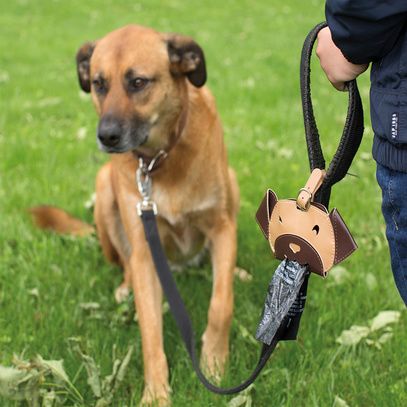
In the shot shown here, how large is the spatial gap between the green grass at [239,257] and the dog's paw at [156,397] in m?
0.04

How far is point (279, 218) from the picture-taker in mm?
1718

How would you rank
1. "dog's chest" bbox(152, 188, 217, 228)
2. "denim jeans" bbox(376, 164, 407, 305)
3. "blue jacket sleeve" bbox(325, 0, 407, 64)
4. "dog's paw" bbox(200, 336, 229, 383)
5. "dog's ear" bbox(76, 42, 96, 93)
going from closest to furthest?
"blue jacket sleeve" bbox(325, 0, 407, 64) → "denim jeans" bbox(376, 164, 407, 305) → "dog's paw" bbox(200, 336, 229, 383) → "dog's chest" bbox(152, 188, 217, 228) → "dog's ear" bbox(76, 42, 96, 93)

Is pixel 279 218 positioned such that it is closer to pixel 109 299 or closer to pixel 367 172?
pixel 109 299

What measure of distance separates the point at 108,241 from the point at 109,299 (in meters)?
0.44

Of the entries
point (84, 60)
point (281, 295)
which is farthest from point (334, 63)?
point (84, 60)

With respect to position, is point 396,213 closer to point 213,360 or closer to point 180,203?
point 213,360

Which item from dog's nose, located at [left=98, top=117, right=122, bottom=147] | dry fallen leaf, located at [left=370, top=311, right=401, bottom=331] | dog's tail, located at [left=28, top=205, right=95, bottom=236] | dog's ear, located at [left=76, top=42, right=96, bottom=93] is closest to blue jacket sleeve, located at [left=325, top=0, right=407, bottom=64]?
dog's nose, located at [left=98, top=117, right=122, bottom=147]

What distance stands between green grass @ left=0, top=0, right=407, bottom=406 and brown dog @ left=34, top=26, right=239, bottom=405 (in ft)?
0.76

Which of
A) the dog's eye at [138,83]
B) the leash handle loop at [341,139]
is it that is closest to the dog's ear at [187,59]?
the dog's eye at [138,83]

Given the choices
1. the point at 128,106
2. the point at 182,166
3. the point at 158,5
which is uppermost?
the point at 128,106

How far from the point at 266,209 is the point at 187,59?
5.01 feet

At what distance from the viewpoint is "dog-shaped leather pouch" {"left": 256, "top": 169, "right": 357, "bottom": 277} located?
158cm

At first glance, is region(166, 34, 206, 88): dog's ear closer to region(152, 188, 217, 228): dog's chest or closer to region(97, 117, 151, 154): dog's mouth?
region(97, 117, 151, 154): dog's mouth

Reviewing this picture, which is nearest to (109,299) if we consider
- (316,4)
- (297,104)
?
(297,104)
